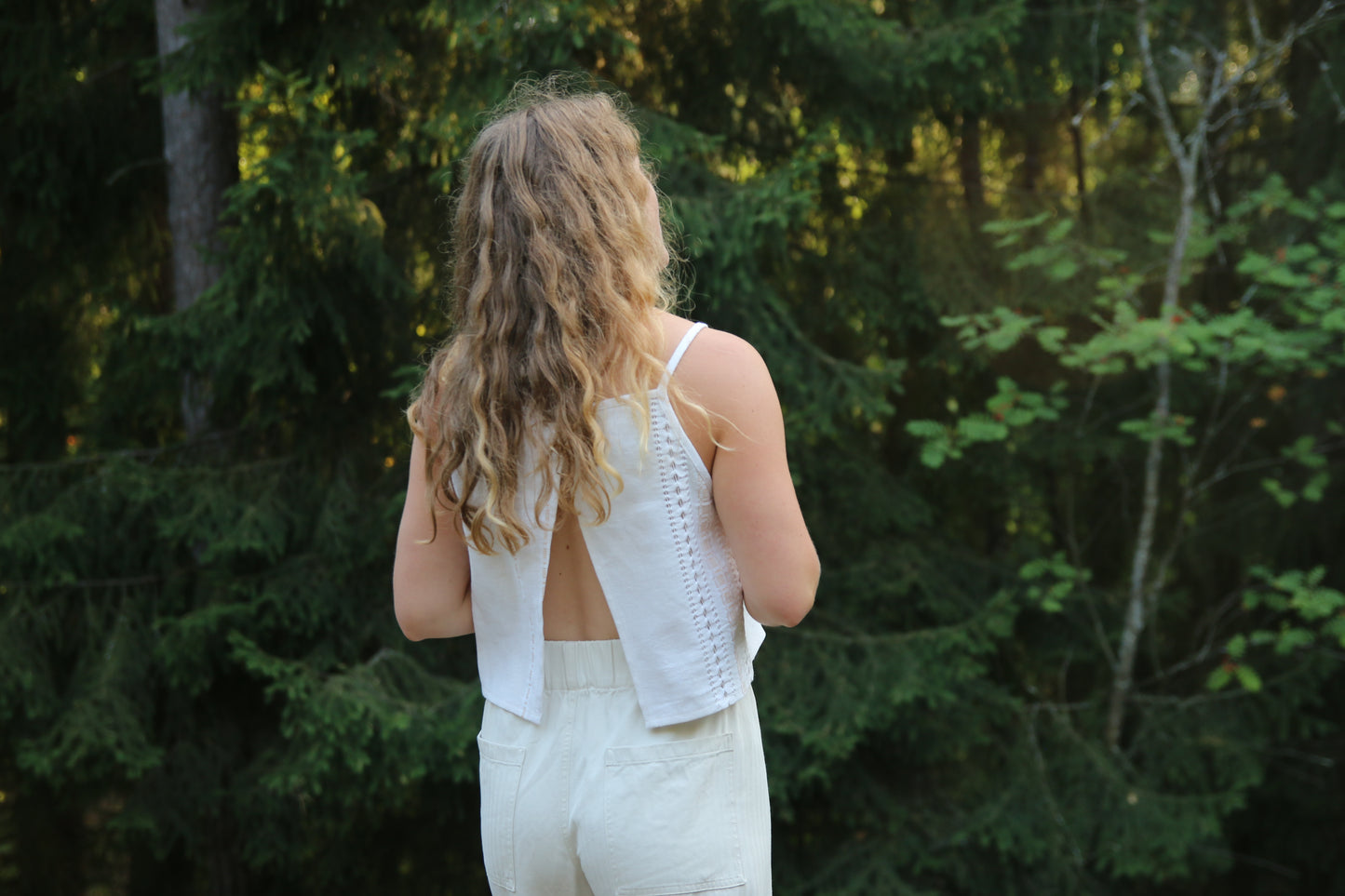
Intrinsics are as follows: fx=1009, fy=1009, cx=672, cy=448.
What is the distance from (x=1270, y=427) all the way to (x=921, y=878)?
2752mm

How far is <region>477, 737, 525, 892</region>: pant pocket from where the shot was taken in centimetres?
122

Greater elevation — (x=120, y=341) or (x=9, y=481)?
(x=120, y=341)

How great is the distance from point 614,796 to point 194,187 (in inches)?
142

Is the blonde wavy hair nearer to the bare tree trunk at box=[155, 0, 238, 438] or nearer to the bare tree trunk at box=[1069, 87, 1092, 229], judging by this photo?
the bare tree trunk at box=[155, 0, 238, 438]

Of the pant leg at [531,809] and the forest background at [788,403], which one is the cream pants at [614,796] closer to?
the pant leg at [531,809]

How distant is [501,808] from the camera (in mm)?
1228

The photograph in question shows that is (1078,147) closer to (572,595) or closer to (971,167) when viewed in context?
(971,167)

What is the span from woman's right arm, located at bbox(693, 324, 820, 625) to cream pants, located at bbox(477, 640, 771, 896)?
143mm

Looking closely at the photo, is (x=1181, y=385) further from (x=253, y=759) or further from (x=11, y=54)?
(x=11, y=54)

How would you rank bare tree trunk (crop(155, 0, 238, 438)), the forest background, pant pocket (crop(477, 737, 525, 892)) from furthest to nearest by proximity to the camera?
bare tree trunk (crop(155, 0, 238, 438))
the forest background
pant pocket (crop(477, 737, 525, 892))

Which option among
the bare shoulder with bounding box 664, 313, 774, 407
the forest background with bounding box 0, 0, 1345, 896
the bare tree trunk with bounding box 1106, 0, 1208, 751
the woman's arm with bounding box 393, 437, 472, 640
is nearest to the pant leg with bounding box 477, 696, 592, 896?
the woman's arm with bounding box 393, 437, 472, 640

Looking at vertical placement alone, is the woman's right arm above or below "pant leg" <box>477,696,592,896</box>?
above

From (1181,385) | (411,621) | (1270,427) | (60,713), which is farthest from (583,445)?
(1270,427)

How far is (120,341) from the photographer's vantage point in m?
4.03
